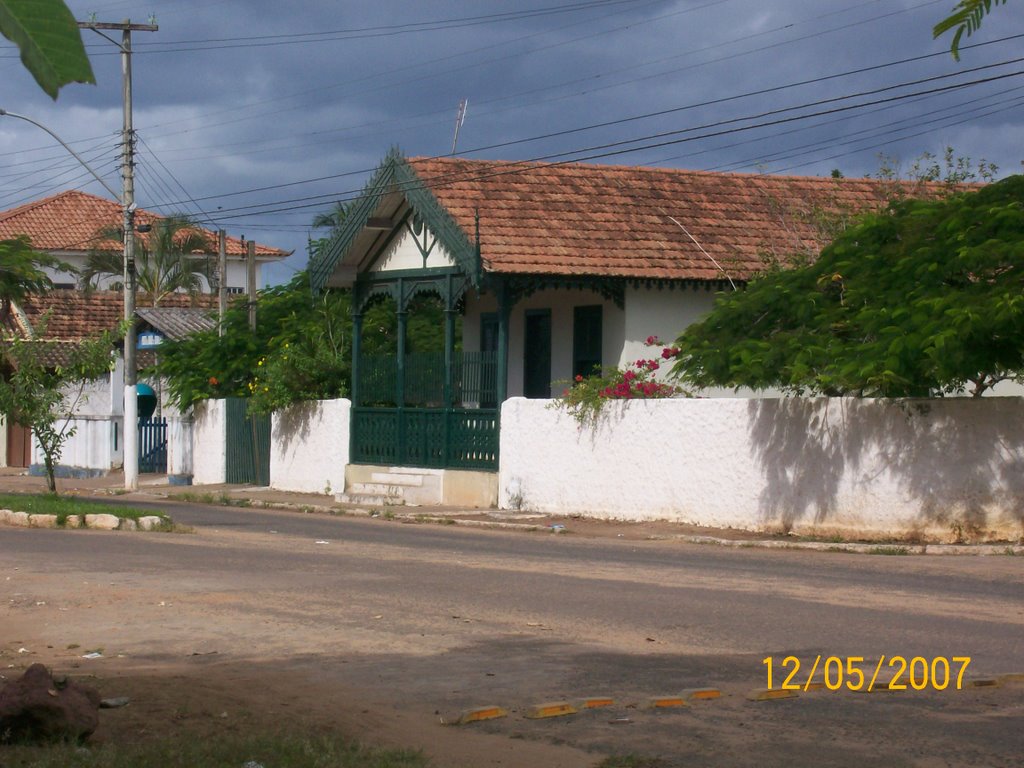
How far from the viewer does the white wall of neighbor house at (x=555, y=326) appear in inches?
1070

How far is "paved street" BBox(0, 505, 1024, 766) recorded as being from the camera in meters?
7.26

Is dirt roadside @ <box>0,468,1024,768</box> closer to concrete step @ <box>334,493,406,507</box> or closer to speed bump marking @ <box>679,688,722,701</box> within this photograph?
speed bump marking @ <box>679,688,722,701</box>

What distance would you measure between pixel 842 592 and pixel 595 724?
20.9ft

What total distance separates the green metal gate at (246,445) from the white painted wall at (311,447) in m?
0.51

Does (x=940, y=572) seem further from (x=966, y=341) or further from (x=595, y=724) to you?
(x=595, y=724)

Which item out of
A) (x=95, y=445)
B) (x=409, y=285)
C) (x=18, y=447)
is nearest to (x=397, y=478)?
(x=409, y=285)

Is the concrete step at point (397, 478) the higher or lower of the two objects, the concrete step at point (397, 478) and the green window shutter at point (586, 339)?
the lower

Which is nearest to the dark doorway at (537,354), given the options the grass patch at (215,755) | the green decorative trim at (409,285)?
the green decorative trim at (409,285)

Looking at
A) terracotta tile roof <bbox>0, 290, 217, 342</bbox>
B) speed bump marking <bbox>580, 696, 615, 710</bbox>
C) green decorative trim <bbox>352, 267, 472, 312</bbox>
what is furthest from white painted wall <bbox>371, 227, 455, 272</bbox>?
speed bump marking <bbox>580, 696, 615, 710</bbox>

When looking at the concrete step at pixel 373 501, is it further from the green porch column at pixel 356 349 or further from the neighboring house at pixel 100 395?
the neighboring house at pixel 100 395

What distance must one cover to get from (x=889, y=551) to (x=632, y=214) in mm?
11705

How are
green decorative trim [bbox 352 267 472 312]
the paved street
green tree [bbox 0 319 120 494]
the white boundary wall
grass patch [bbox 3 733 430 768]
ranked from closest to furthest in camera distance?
1. grass patch [bbox 3 733 430 768]
2. the paved street
3. the white boundary wall
4. green tree [bbox 0 319 120 494]
5. green decorative trim [bbox 352 267 472 312]

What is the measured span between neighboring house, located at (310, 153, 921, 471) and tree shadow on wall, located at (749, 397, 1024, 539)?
645 cm

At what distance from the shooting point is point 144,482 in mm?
35281
